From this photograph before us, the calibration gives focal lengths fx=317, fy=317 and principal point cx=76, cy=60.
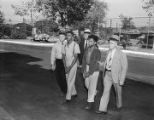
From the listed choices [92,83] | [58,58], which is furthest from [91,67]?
[58,58]

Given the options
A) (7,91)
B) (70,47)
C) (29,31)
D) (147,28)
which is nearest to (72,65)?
(70,47)

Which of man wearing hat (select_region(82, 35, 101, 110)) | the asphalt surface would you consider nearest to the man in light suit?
man wearing hat (select_region(82, 35, 101, 110))

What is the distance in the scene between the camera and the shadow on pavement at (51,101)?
6.51 m

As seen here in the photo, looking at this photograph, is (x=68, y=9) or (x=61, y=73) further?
(x=68, y=9)

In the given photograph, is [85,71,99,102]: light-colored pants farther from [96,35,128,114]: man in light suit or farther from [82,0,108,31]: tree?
[82,0,108,31]: tree

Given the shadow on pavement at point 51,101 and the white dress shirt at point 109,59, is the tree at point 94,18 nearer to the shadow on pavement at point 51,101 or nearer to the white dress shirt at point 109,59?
the shadow on pavement at point 51,101

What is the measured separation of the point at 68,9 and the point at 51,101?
28.9 m

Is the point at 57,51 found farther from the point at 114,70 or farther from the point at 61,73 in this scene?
the point at 114,70

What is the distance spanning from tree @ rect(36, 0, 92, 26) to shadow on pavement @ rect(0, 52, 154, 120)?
989 inches

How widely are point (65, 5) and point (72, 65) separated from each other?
96.7ft

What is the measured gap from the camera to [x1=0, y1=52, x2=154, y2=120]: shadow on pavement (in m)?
6.51

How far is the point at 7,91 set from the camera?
29.0 ft

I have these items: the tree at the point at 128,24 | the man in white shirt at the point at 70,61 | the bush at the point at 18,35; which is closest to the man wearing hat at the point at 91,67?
the man in white shirt at the point at 70,61

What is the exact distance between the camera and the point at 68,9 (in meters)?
35.9
